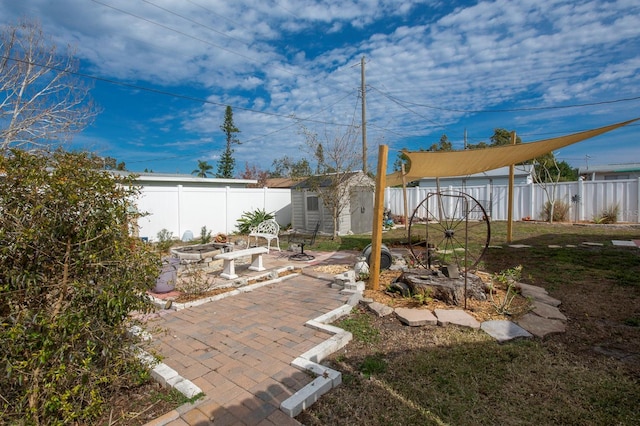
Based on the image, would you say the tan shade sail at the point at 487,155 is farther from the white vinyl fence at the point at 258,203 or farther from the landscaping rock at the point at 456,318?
the white vinyl fence at the point at 258,203

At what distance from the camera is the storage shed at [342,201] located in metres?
11.1

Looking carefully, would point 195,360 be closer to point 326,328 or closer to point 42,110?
point 326,328

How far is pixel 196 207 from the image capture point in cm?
1147

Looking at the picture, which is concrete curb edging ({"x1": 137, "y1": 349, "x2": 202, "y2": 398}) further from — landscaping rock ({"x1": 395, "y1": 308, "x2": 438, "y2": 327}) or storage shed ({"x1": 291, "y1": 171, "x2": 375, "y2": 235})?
storage shed ({"x1": 291, "y1": 171, "x2": 375, "y2": 235})

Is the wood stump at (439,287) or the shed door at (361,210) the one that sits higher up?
the shed door at (361,210)

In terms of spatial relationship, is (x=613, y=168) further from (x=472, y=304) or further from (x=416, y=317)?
(x=416, y=317)

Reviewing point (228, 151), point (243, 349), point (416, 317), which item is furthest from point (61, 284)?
point (228, 151)

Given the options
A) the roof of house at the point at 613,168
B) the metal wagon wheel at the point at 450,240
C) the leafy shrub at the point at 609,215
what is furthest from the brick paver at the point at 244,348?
the roof of house at the point at 613,168

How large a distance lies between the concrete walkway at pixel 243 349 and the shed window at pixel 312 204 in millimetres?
6988

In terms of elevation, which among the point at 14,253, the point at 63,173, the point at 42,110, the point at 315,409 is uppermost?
the point at 42,110

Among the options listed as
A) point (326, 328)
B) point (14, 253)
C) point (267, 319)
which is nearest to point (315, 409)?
point (326, 328)

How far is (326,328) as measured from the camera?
11.5ft

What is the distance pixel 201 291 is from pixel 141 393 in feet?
8.25

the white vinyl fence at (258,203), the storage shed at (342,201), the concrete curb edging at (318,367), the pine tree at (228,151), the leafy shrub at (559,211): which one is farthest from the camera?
the pine tree at (228,151)
